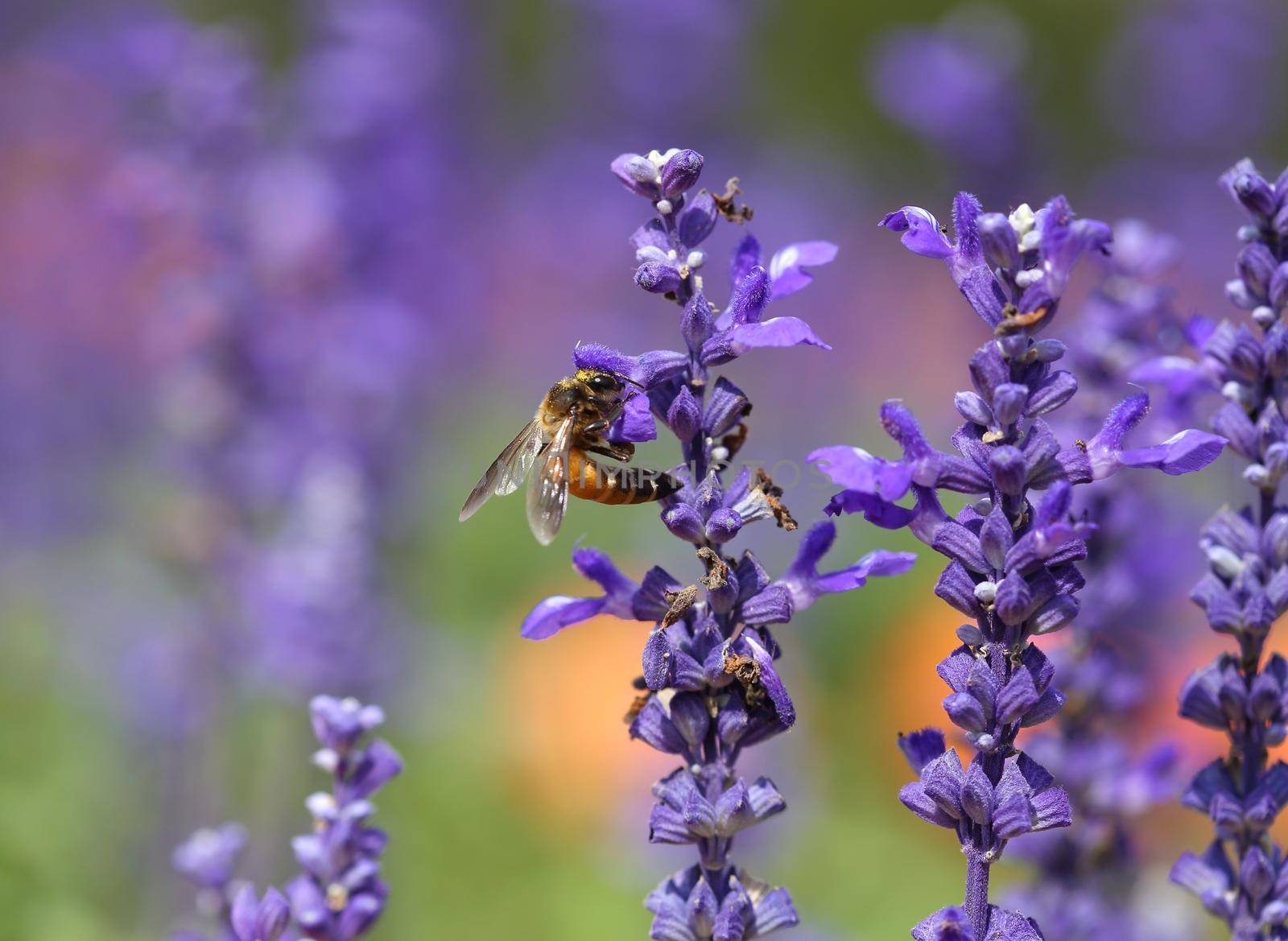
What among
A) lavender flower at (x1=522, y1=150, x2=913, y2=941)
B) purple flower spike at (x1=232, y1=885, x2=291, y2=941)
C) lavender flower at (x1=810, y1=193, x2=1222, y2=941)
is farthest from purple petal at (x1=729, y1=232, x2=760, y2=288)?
purple flower spike at (x1=232, y1=885, x2=291, y2=941)

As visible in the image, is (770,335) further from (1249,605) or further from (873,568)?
(1249,605)

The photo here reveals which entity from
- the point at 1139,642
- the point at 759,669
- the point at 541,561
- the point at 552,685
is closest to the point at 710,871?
the point at 759,669

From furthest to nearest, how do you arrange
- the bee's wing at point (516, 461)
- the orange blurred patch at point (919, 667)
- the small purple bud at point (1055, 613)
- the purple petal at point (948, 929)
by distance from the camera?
the orange blurred patch at point (919, 667), the bee's wing at point (516, 461), the small purple bud at point (1055, 613), the purple petal at point (948, 929)

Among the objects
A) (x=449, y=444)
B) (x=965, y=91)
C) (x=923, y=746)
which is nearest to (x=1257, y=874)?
(x=923, y=746)

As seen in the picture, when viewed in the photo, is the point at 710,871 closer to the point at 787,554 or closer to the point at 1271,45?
the point at 787,554

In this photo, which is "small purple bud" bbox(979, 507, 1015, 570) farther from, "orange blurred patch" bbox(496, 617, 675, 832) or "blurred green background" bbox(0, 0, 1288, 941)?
"orange blurred patch" bbox(496, 617, 675, 832)

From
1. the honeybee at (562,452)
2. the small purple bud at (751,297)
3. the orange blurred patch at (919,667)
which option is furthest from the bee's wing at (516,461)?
the orange blurred patch at (919,667)

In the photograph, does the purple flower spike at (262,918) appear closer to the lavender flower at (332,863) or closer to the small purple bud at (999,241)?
the lavender flower at (332,863)
